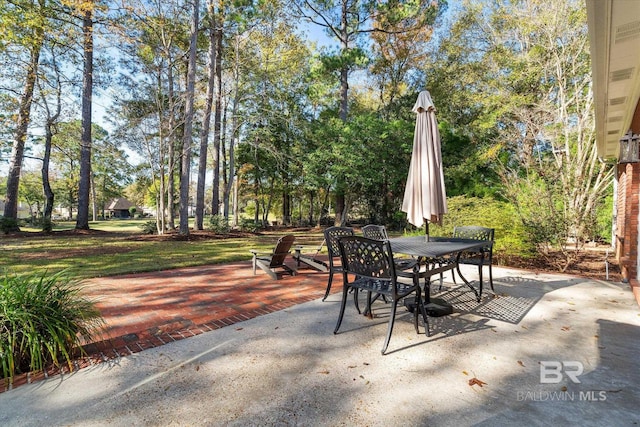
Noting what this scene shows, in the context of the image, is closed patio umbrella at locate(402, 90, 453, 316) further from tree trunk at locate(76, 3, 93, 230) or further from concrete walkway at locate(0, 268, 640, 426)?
tree trunk at locate(76, 3, 93, 230)

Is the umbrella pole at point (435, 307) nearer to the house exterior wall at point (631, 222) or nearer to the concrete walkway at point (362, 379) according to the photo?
the concrete walkway at point (362, 379)

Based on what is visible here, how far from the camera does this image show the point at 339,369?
8.29 feet

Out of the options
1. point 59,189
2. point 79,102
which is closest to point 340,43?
point 79,102

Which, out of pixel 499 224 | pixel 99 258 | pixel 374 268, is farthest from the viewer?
pixel 99 258

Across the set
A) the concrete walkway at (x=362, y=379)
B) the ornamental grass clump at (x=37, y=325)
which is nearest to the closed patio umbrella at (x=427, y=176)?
the concrete walkway at (x=362, y=379)

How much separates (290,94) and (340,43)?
202 inches

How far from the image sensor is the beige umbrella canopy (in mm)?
3947

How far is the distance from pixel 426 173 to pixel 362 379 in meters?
2.62

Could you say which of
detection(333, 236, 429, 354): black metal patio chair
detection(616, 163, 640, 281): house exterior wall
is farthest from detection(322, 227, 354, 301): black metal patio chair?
detection(616, 163, 640, 281): house exterior wall

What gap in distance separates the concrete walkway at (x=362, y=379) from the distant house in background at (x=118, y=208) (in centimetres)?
5676

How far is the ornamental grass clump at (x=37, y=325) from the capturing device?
235 centimetres

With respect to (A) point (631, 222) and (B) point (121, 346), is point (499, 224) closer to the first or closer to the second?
(A) point (631, 222)

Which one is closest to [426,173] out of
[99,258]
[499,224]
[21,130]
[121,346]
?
[121,346]

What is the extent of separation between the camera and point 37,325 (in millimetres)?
2482
